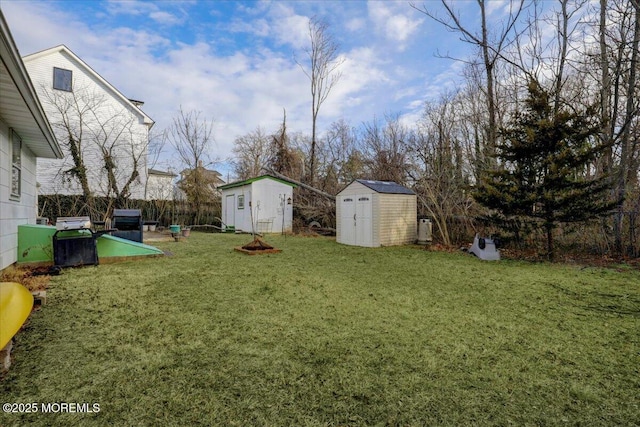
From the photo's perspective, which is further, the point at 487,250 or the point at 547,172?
the point at 487,250

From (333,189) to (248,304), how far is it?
13.2 m

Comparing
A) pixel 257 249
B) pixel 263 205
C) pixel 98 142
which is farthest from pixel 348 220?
pixel 98 142

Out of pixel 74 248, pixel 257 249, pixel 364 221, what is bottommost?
pixel 257 249

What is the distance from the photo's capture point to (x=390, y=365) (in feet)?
6.68

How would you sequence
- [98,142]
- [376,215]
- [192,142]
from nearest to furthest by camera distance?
[376,215] < [98,142] < [192,142]

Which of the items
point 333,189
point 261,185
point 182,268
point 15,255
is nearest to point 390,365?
point 182,268

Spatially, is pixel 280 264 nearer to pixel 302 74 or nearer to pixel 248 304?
pixel 248 304

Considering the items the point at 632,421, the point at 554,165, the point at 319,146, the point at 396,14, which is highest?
the point at 396,14

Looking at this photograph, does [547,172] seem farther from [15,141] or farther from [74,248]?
[15,141]

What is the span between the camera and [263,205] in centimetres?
1359

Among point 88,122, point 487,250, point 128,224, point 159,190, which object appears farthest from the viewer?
point 159,190

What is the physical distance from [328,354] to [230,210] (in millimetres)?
13875

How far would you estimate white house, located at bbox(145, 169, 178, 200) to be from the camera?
1535 cm

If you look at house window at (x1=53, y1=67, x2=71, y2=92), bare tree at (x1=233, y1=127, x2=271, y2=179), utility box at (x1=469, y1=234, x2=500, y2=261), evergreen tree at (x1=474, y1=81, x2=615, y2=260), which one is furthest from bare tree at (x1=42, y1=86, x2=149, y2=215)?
evergreen tree at (x1=474, y1=81, x2=615, y2=260)
